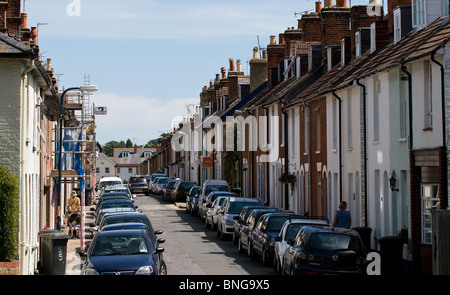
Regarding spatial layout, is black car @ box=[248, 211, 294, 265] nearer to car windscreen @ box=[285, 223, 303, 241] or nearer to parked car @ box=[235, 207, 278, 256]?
parked car @ box=[235, 207, 278, 256]

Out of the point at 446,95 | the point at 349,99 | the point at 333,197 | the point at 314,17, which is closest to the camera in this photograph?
the point at 446,95

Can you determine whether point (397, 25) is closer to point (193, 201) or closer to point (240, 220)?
point (240, 220)

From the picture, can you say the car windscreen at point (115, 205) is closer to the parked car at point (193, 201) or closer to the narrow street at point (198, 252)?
the narrow street at point (198, 252)

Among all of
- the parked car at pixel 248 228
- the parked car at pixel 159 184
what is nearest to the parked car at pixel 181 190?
the parked car at pixel 159 184

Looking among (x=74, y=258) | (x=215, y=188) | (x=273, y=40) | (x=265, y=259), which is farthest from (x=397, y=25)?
(x=273, y=40)

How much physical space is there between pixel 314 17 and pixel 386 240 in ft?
85.4

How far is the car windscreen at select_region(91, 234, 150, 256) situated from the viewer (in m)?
18.5

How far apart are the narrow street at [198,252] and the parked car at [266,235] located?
32 centimetres

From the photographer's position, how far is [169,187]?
62.5 m

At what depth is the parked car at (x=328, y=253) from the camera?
707 inches

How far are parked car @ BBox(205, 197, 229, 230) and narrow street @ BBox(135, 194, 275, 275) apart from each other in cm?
42

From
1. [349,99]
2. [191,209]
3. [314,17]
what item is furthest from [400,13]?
[191,209]

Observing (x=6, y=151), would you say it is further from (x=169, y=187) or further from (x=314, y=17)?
(x=169, y=187)

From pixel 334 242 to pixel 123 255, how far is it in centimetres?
468
